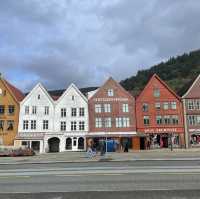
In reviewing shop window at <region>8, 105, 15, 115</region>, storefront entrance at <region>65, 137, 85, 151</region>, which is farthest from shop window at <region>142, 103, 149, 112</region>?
shop window at <region>8, 105, 15, 115</region>

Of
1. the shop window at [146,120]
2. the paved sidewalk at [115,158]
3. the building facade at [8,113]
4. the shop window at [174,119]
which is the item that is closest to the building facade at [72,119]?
the building facade at [8,113]

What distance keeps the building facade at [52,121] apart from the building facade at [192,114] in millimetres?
18722

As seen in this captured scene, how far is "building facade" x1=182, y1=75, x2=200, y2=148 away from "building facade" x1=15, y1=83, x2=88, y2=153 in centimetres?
1872

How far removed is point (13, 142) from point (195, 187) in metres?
54.8

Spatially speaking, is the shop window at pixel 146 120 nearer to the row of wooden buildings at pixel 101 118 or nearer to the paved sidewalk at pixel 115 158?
the row of wooden buildings at pixel 101 118

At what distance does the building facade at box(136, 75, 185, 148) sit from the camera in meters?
63.5

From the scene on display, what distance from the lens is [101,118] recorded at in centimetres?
6431

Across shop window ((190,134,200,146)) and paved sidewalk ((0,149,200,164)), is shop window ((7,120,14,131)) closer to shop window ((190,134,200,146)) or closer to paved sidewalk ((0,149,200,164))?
paved sidewalk ((0,149,200,164))

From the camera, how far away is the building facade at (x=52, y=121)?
62.7 meters

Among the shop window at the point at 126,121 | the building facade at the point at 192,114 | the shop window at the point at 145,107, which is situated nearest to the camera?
the building facade at the point at 192,114

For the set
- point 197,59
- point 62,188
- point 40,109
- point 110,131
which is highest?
point 197,59

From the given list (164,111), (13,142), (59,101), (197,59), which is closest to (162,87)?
(164,111)

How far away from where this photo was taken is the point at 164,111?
6469cm

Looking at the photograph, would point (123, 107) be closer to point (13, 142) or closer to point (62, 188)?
point (13, 142)
